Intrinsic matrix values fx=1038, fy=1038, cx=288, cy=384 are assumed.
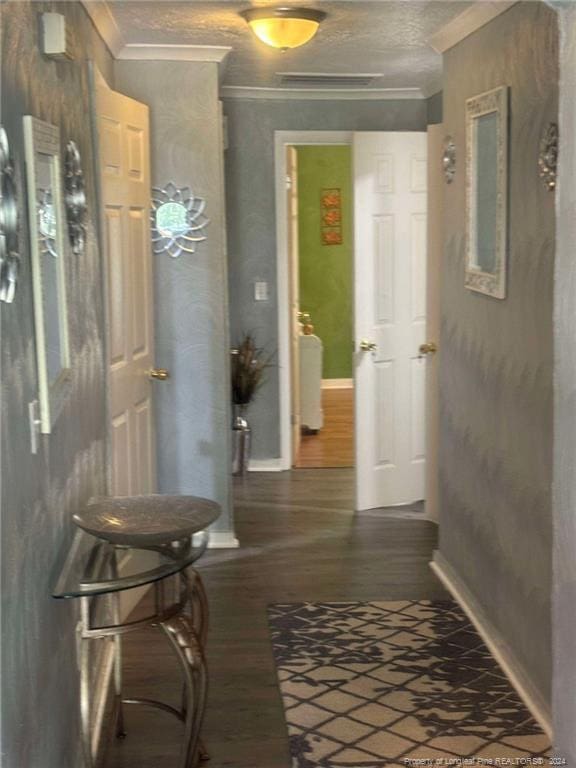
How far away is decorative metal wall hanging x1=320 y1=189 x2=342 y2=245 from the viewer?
932 cm

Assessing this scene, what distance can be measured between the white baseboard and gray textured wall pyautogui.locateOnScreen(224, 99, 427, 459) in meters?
1.68

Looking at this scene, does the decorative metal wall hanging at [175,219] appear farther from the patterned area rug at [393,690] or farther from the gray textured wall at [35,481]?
the patterned area rug at [393,690]

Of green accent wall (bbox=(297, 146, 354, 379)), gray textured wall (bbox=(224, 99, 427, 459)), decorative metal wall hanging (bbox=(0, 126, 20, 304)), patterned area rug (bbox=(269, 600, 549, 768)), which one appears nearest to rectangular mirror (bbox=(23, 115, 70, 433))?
decorative metal wall hanging (bbox=(0, 126, 20, 304))

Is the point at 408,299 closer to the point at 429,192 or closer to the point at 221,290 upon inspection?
the point at 429,192

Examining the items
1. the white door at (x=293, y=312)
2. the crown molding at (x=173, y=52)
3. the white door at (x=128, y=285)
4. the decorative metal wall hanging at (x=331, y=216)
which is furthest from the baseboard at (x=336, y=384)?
the crown molding at (x=173, y=52)

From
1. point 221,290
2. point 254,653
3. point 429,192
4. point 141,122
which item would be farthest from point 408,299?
point 254,653

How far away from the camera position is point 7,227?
1.96 m

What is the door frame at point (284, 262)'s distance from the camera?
6539 mm

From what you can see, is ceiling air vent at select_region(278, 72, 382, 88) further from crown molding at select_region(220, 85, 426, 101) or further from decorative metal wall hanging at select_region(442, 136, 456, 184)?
decorative metal wall hanging at select_region(442, 136, 456, 184)

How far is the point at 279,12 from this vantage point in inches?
153

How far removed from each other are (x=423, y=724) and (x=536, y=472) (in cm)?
88

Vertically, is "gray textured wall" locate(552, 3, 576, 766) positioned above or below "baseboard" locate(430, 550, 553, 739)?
above

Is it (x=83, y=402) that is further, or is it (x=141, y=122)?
(x=141, y=122)

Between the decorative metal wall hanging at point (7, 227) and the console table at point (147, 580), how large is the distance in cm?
74
